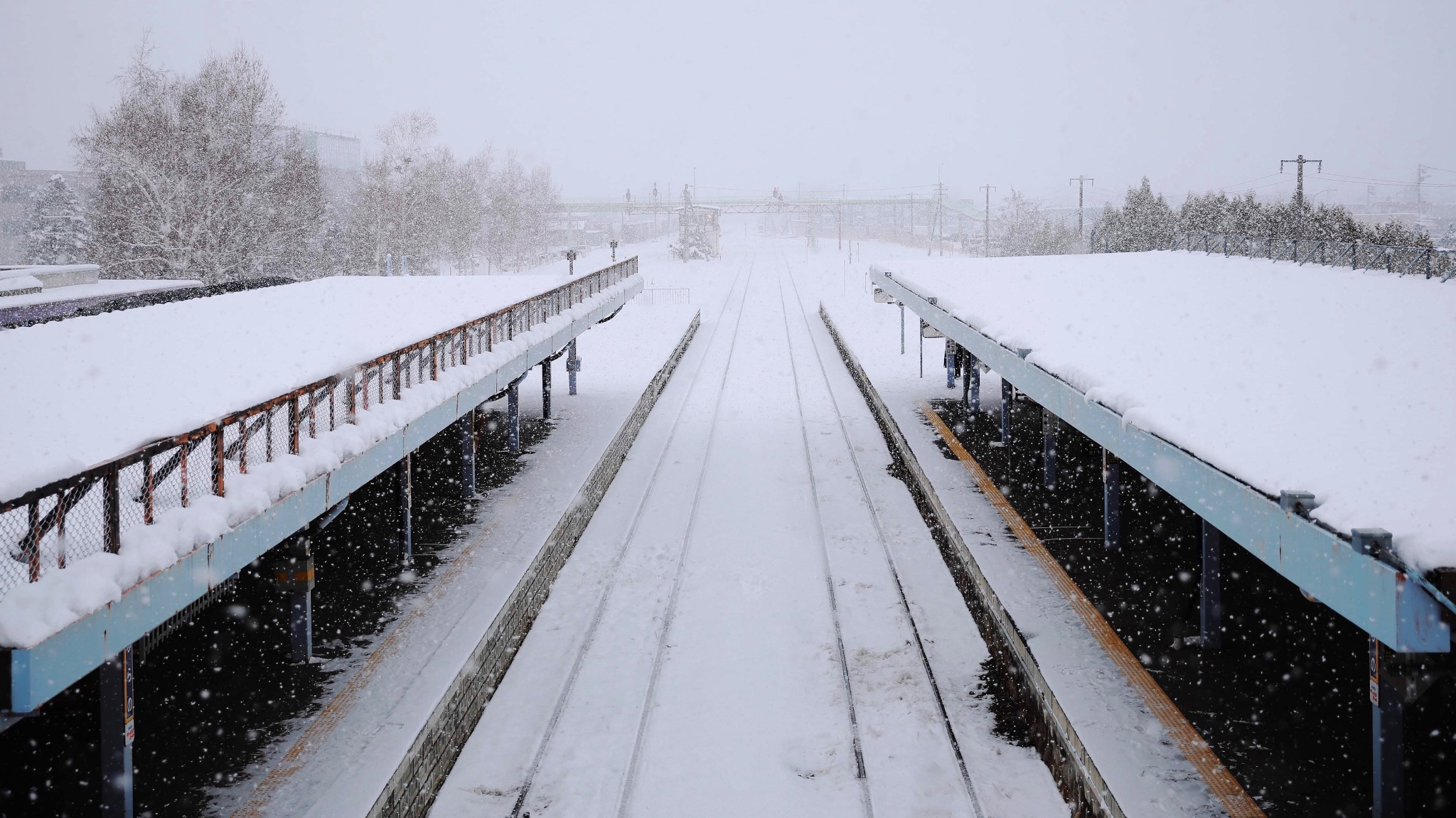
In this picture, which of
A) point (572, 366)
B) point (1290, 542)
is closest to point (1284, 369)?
point (1290, 542)

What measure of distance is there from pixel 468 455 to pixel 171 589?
10.8m

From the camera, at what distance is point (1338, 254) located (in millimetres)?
24141

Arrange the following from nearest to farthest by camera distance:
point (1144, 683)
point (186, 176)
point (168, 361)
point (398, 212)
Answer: point (1144, 683) → point (168, 361) → point (186, 176) → point (398, 212)

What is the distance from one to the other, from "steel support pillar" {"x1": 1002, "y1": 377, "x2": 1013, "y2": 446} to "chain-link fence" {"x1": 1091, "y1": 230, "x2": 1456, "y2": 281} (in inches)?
304

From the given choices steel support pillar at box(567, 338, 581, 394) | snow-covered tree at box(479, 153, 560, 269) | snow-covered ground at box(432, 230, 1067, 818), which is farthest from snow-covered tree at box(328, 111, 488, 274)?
snow-covered ground at box(432, 230, 1067, 818)

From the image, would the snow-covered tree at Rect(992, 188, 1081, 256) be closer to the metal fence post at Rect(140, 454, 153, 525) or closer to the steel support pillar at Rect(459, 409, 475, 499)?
the steel support pillar at Rect(459, 409, 475, 499)

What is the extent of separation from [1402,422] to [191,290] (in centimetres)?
2605

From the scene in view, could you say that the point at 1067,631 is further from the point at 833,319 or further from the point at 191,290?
the point at 833,319

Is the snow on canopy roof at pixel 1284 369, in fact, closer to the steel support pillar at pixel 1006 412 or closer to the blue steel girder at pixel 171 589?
the steel support pillar at pixel 1006 412

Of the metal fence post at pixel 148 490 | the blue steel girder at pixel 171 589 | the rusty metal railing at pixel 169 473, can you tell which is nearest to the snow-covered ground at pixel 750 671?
the blue steel girder at pixel 171 589

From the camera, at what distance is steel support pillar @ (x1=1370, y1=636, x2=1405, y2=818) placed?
7.05 meters

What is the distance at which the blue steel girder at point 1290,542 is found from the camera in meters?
5.73

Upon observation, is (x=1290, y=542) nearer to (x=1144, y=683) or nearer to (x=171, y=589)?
(x=1144, y=683)

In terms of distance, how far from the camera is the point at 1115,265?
95.9 feet
